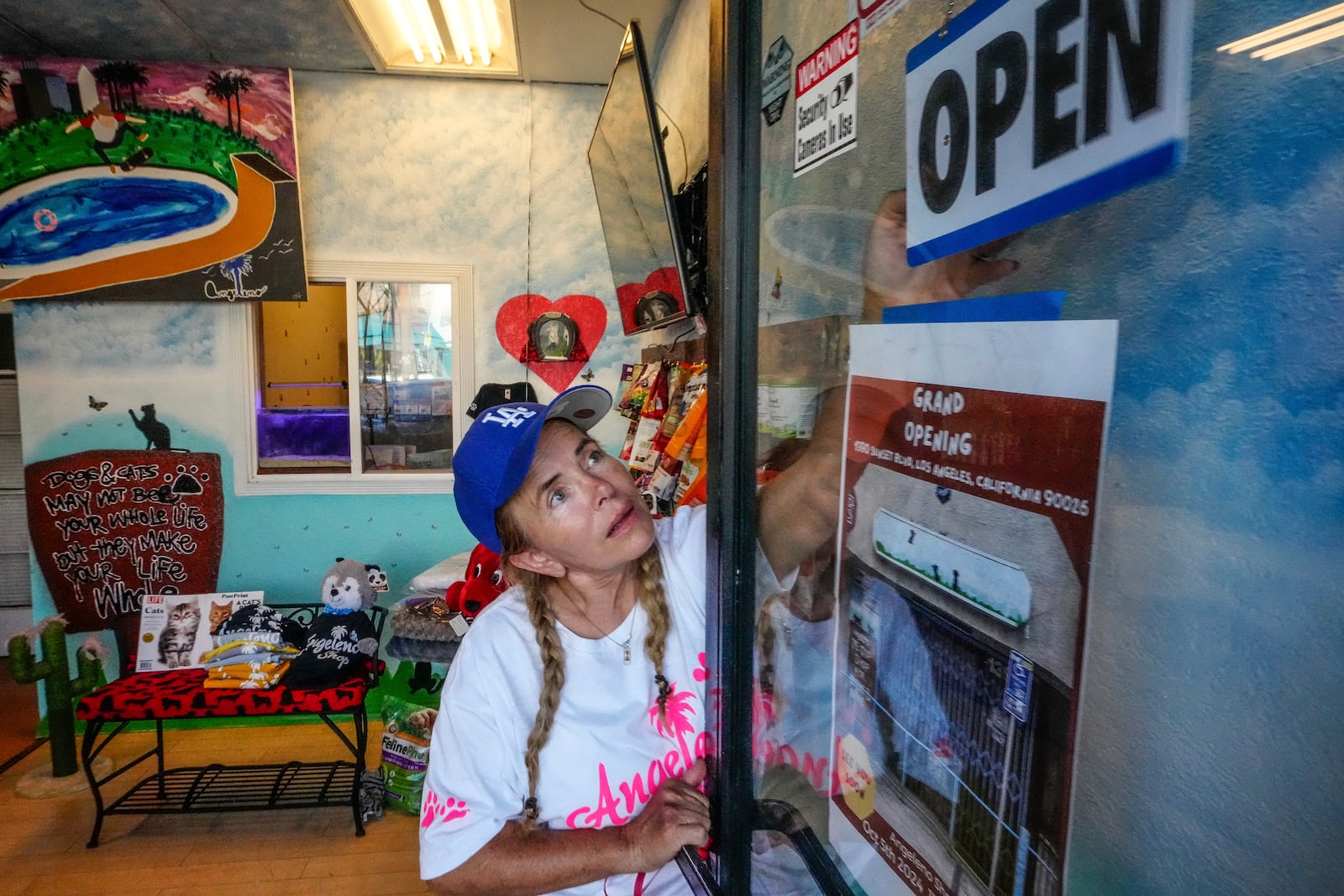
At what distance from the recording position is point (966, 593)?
47 cm

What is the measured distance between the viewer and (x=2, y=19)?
2.81m

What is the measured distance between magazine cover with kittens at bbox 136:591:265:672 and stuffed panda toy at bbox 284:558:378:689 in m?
0.36

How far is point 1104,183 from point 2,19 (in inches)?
161

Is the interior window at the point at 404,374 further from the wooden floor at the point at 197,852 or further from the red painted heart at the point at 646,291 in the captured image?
the wooden floor at the point at 197,852

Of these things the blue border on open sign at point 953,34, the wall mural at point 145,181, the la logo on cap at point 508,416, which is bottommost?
the la logo on cap at point 508,416

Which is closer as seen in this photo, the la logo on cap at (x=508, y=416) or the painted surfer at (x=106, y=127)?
the la logo on cap at (x=508, y=416)

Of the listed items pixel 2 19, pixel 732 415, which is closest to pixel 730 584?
pixel 732 415

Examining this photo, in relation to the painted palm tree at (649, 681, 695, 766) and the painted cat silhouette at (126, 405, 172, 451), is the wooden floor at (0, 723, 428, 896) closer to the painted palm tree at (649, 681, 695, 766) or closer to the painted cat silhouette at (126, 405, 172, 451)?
the painted cat silhouette at (126, 405, 172, 451)

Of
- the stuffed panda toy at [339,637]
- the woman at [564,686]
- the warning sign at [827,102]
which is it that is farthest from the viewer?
the stuffed panda toy at [339,637]

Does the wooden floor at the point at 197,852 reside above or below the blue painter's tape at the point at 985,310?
below

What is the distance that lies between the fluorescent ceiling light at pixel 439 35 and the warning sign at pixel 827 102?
2368 millimetres

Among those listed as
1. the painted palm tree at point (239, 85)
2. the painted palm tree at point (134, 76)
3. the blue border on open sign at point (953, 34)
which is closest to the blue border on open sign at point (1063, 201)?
the blue border on open sign at point (953, 34)

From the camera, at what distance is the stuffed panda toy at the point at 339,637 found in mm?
2721

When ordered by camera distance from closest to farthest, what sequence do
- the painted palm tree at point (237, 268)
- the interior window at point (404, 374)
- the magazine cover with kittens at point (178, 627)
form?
the magazine cover with kittens at point (178, 627), the painted palm tree at point (237, 268), the interior window at point (404, 374)
